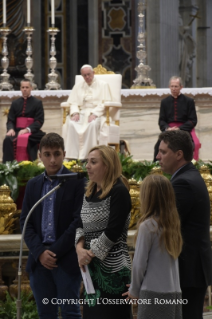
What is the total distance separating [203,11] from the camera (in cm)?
1884

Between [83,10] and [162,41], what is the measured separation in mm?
2056

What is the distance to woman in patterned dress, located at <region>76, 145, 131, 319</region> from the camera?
4.50 m

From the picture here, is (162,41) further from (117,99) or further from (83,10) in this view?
(117,99)

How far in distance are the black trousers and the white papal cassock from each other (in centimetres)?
641

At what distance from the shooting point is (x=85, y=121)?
36.1ft

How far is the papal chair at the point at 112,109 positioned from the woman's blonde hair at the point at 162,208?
21.6 feet

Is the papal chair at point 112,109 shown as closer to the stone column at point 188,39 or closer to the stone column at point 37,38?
the stone column at point 37,38

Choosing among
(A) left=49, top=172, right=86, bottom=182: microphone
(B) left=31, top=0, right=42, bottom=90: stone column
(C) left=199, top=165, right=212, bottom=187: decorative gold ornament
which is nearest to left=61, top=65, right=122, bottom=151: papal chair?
(C) left=199, top=165, right=212, bottom=187: decorative gold ornament

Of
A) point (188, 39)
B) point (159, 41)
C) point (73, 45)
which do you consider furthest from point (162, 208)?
point (188, 39)

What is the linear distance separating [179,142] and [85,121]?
6577mm

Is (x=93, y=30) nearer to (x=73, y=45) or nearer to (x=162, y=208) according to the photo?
(x=73, y=45)

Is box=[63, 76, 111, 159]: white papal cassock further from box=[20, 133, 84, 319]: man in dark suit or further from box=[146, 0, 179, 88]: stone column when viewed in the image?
box=[20, 133, 84, 319]: man in dark suit

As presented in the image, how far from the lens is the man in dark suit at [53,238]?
490 centimetres

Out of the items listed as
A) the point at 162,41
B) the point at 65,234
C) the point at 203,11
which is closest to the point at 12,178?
the point at 65,234
